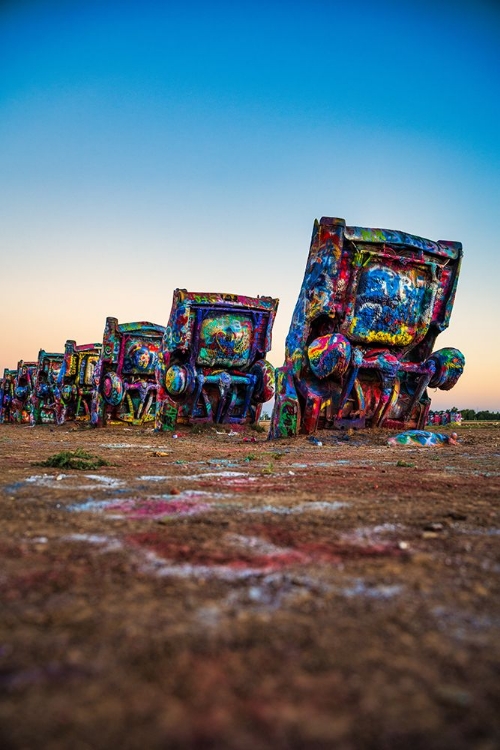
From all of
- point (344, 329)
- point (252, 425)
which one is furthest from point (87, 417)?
point (344, 329)

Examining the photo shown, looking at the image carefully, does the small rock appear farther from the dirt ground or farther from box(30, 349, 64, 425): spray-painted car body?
box(30, 349, 64, 425): spray-painted car body

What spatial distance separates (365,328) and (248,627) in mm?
6507

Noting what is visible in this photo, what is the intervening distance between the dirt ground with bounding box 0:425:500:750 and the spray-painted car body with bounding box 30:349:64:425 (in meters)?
19.5

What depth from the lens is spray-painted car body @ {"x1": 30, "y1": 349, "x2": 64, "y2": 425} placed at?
20031mm

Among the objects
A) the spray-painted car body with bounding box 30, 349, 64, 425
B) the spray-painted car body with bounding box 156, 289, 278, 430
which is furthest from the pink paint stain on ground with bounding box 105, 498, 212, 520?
the spray-painted car body with bounding box 30, 349, 64, 425

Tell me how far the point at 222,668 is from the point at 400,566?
0.65 m

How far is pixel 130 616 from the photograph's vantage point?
92cm

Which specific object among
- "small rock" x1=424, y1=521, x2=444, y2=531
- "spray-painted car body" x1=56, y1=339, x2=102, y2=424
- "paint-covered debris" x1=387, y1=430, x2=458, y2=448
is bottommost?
"paint-covered debris" x1=387, y1=430, x2=458, y2=448

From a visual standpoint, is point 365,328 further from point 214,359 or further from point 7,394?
point 7,394

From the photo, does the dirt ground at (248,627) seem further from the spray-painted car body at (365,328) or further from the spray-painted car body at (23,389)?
the spray-painted car body at (23,389)

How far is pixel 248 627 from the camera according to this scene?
88 cm

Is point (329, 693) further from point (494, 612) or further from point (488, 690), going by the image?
point (494, 612)

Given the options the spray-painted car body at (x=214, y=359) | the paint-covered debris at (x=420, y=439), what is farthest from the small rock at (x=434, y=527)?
the spray-painted car body at (x=214, y=359)

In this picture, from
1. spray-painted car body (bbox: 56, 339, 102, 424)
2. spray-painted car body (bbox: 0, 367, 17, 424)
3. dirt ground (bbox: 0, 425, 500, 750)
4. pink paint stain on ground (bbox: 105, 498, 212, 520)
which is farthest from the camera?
spray-painted car body (bbox: 0, 367, 17, 424)
